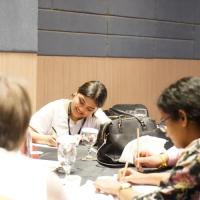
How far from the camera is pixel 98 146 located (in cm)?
238

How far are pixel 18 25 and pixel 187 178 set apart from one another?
2.19 meters

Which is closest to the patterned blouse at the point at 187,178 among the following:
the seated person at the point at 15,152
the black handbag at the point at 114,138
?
the seated person at the point at 15,152

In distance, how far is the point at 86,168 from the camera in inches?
82.5

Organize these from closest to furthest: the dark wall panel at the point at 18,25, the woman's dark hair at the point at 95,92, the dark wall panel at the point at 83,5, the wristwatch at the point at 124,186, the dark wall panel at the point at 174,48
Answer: the wristwatch at the point at 124,186, the woman's dark hair at the point at 95,92, the dark wall panel at the point at 18,25, the dark wall panel at the point at 83,5, the dark wall panel at the point at 174,48

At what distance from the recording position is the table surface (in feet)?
6.48

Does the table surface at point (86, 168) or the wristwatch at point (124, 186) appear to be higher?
the wristwatch at point (124, 186)

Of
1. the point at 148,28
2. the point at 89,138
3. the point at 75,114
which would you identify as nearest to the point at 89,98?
the point at 75,114

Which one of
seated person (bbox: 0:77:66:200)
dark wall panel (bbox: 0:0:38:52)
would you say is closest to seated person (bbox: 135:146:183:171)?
seated person (bbox: 0:77:66:200)

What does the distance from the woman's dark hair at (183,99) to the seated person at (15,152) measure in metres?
0.54

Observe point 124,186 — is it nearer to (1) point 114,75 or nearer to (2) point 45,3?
(2) point 45,3

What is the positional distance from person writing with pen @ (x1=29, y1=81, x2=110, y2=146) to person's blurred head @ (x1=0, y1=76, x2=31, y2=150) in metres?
1.61

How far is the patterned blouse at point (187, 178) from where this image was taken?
138cm

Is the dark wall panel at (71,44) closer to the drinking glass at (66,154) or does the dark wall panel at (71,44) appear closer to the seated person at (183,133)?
the drinking glass at (66,154)

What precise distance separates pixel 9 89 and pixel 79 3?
3387 millimetres
